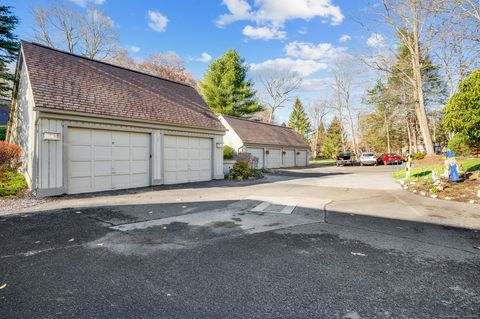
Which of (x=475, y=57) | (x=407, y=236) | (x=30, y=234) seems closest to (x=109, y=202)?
(x=30, y=234)

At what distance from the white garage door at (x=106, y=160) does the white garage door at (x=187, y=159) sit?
3.53 feet

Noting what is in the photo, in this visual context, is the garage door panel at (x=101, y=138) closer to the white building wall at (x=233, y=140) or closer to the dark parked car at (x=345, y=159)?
the white building wall at (x=233, y=140)

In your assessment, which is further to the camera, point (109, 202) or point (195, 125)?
point (195, 125)

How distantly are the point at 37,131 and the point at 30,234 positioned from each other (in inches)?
211

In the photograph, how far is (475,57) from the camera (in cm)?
1154

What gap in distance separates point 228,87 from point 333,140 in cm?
2846

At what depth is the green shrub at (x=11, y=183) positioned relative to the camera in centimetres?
827

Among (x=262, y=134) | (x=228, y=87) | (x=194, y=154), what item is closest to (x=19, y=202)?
(x=194, y=154)

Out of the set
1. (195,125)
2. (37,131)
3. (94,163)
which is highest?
(195,125)

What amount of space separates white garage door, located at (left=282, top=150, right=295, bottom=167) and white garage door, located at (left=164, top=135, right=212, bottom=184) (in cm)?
1505

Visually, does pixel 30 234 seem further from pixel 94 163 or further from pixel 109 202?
pixel 94 163

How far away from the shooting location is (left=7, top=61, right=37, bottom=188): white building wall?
352 inches

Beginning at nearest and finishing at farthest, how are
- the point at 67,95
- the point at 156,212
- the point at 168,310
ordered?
the point at 168,310 → the point at 156,212 → the point at 67,95

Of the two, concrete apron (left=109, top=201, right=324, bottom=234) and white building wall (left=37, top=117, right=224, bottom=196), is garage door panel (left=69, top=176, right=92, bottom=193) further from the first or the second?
concrete apron (left=109, top=201, right=324, bottom=234)
